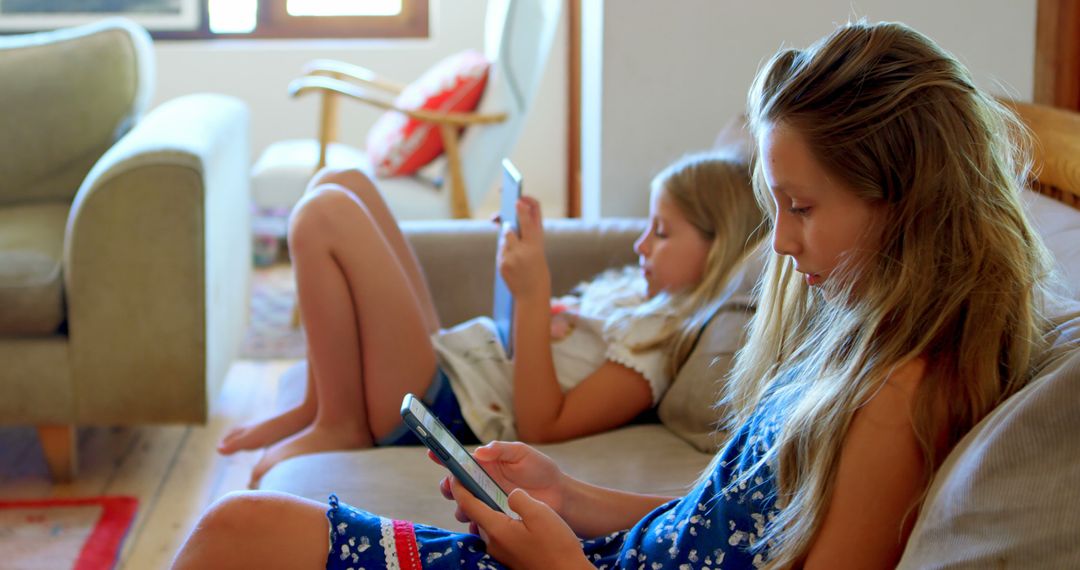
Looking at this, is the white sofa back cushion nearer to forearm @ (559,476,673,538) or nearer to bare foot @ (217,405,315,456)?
forearm @ (559,476,673,538)

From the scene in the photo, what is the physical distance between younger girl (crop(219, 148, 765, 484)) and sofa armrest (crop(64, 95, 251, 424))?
0.53 meters

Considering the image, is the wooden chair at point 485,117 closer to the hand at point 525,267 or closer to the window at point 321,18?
the hand at point 525,267

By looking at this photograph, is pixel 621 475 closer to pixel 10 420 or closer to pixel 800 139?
pixel 800 139

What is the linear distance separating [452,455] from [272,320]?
2486 mm

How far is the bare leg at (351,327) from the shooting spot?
5.69 ft

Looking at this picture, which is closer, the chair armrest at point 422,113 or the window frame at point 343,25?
the chair armrest at point 422,113

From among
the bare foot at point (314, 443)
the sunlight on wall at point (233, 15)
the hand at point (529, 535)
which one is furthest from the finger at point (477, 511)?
the sunlight on wall at point (233, 15)

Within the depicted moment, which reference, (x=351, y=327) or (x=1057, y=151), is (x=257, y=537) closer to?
(x=351, y=327)

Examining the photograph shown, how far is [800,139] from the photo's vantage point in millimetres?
1006

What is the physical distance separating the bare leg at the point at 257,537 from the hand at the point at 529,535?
15 cm

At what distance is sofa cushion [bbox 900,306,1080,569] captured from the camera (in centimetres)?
81

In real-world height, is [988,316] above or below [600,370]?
above

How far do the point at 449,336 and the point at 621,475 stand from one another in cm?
43

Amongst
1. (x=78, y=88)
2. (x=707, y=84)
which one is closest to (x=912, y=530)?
(x=707, y=84)
